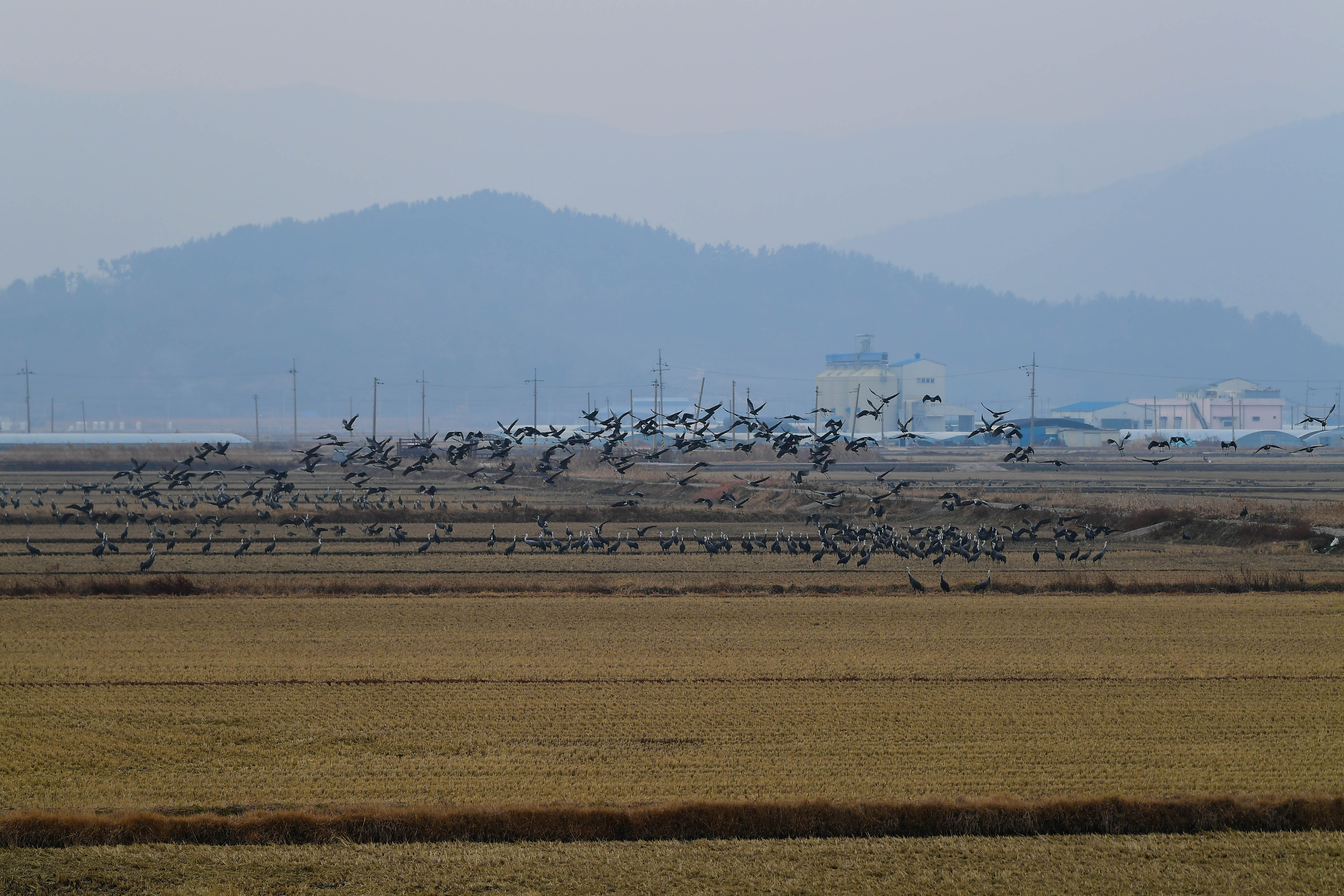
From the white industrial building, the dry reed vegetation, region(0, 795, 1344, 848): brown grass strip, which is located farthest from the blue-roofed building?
the dry reed vegetation

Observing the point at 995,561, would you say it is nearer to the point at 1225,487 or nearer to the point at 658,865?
the point at 658,865

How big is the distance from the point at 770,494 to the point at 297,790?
4977cm

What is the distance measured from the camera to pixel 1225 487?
2736 inches

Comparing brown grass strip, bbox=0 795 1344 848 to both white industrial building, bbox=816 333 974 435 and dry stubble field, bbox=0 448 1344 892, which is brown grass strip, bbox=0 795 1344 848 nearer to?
dry stubble field, bbox=0 448 1344 892

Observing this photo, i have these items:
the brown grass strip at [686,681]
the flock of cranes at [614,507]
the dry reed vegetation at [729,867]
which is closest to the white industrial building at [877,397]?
the flock of cranes at [614,507]

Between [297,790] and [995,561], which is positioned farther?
[995,561]

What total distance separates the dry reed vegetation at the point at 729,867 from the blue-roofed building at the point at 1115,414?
6803 inches

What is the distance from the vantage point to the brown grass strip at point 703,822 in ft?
41.3

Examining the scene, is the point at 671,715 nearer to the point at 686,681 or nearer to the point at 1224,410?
the point at 686,681

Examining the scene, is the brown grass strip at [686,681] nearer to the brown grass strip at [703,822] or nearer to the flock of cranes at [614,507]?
the brown grass strip at [703,822]

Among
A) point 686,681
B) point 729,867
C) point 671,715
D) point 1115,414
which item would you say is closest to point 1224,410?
point 1115,414

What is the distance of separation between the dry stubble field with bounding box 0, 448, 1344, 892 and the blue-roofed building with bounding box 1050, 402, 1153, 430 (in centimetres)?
15599

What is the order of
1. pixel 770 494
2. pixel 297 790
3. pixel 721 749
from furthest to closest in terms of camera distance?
1. pixel 770 494
2. pixel 721 749
3. pixel 297 790

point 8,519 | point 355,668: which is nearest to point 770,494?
point 8,519
